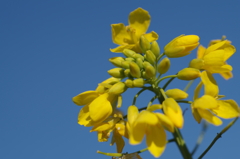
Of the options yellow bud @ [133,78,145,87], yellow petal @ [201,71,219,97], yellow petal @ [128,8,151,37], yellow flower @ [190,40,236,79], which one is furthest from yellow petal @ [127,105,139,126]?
yellow petal @ [128,8,151,37]

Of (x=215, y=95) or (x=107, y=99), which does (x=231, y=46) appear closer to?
(x=215, y=95)

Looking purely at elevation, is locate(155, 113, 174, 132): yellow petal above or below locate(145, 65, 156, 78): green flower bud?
below

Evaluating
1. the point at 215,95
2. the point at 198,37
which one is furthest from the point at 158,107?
the point at 198,37

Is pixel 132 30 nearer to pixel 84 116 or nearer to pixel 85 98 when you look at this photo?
pixel 85 98

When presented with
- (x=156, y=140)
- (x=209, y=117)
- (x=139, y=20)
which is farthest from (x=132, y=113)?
(x=139, y=20)

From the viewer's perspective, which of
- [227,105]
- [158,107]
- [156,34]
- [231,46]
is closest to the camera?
[158,107]

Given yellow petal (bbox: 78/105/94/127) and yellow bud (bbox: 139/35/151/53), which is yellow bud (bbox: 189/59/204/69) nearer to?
yellow bud (bbox: 139/35/151/53)
